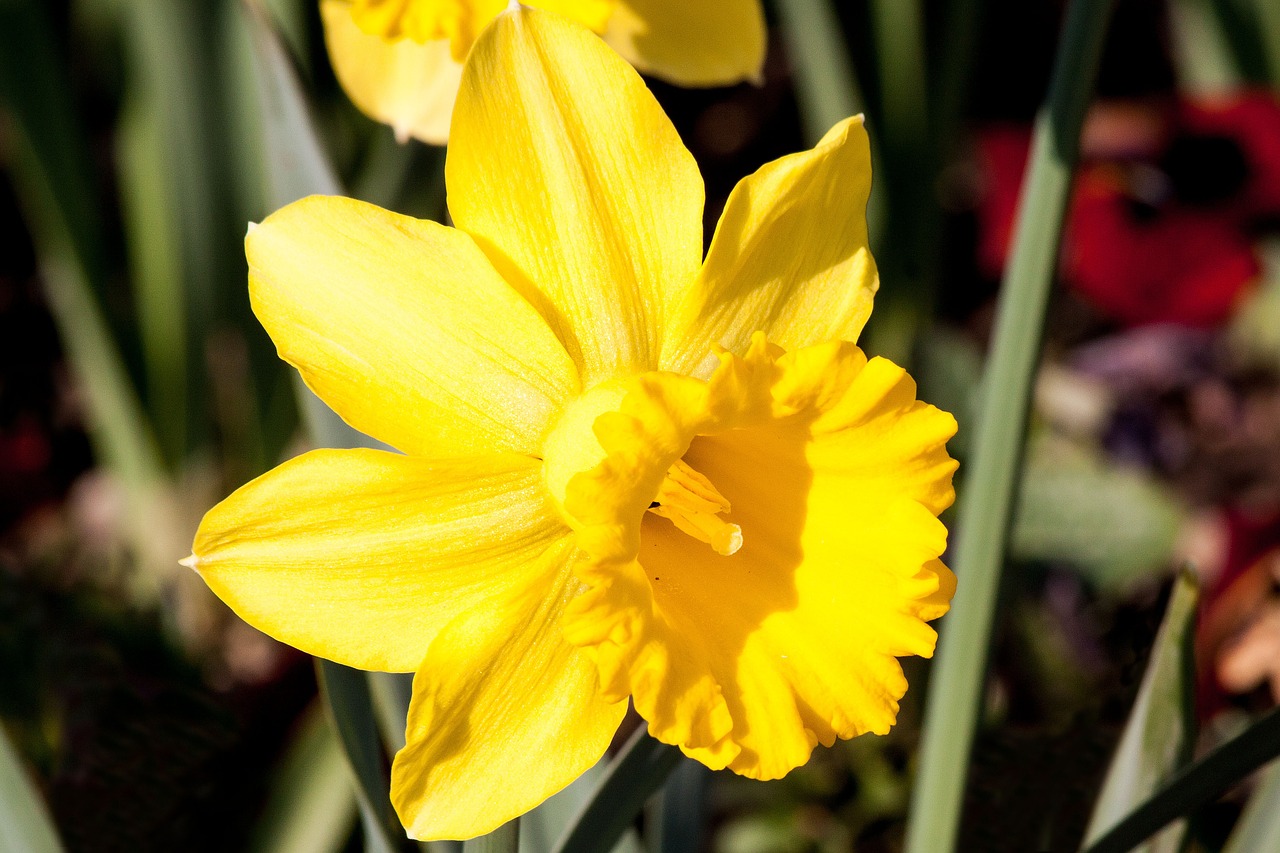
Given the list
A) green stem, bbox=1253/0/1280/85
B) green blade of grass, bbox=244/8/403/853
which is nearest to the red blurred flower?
green stem, bbox=1253/0/1280/85

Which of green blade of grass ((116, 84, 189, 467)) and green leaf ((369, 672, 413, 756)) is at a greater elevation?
green leaf ((369, 672, 413, 756))

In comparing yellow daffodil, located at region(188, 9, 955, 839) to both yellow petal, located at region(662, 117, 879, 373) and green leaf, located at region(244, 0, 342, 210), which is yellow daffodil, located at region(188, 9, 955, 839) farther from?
green leaf, located at region(244, 0, 342, 210)

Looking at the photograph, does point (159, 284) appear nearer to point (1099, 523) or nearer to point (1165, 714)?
point (1099, 523)

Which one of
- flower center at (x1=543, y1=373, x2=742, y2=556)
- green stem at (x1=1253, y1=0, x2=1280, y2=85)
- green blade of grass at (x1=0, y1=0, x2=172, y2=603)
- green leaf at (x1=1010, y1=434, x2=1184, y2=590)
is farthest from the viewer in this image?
green stem at (x1=1253, y1=0, x2=1280, y2=85)

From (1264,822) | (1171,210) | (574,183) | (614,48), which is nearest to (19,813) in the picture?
(574,183)

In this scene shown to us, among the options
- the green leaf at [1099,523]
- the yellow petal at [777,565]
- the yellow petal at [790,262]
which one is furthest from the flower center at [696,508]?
the green leaf at [1099,523]

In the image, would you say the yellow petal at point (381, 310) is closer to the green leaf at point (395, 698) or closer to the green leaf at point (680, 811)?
the green leaf at point (395, 698)

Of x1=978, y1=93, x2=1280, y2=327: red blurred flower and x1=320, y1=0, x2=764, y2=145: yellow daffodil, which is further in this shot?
x1=978, y1=93, x2=1280, y2=327: red blurred flower
